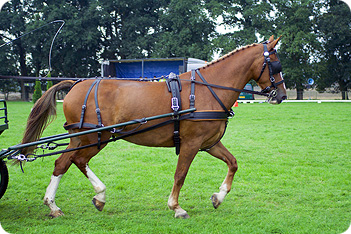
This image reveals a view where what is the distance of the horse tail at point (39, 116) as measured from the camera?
496cm

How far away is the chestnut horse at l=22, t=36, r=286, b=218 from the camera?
14.7 feet

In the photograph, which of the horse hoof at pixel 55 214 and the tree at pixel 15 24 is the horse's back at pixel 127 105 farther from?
the tree at pixel 15 24

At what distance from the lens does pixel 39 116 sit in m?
5.00

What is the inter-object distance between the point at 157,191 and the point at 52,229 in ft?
6.26

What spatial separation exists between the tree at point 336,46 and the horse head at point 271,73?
36.9 metres

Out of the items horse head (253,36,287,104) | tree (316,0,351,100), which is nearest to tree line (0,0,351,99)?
tree (316,0,351,100)

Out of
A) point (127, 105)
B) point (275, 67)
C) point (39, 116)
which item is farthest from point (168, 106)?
point (39, 116)

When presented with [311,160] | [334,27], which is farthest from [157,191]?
[334,27]

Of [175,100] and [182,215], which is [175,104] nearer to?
[175,100]

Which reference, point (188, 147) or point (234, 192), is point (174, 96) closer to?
point (188, 147)

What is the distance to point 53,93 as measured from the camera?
5.05m

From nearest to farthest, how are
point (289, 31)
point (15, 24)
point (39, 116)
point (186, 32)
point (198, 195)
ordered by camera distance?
point (39, 116)
point (198, 195)
point (289, 31)
point (15, 24)
point (186, 32)

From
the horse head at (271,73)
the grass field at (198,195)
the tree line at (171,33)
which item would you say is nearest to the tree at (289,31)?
the tree line at (171,33)

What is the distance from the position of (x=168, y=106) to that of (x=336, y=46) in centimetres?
4198
